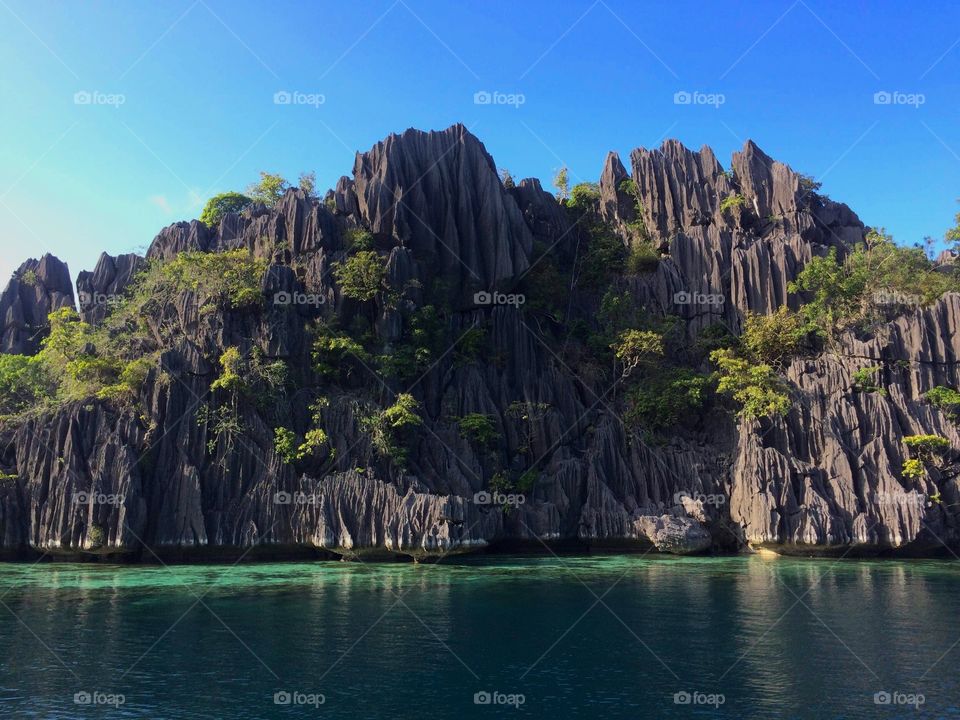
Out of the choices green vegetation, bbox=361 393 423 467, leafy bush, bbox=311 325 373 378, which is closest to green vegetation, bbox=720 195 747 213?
green vegetation, bbox=361 393 423 467

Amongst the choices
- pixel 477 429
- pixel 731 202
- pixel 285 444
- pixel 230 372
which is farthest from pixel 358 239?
pixel 731 202

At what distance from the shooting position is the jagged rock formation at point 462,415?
41.2 m

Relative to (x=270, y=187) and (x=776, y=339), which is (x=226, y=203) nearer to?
(x=270, y=187)

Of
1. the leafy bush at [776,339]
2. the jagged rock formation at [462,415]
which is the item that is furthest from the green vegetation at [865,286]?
the jagged rock formation at [462,415]

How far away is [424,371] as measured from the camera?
51250 millimetres

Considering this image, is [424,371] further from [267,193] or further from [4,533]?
[267,193]

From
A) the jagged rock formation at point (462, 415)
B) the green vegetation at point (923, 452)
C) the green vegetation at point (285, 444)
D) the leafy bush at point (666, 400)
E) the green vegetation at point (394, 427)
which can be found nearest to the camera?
the jagged rock formation at point (462, 415)

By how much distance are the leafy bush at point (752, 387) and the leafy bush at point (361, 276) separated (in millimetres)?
23571

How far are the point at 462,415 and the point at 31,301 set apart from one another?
3747cm

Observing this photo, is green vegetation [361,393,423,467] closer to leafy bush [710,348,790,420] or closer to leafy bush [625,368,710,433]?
leafy bush [625,368,710,433]

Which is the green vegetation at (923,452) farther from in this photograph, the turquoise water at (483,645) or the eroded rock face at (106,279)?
the eroded rock face at (106,279)

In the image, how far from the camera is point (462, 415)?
1975 inches

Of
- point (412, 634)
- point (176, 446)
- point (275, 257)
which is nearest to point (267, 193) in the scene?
point (275, 257)

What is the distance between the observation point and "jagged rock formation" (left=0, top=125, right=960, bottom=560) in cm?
4122
